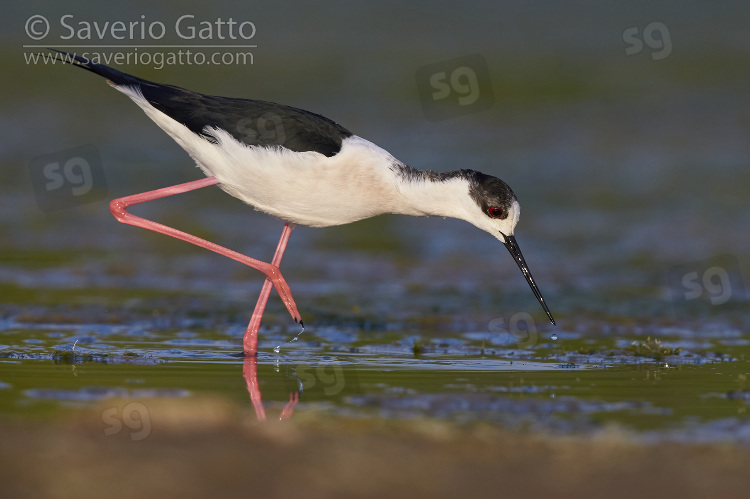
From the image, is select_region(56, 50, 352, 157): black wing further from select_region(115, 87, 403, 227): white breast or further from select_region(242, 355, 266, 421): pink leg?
select_region(242, 355, 266, 421): pink leg

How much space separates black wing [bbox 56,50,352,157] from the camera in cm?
657

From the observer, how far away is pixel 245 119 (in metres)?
6.73

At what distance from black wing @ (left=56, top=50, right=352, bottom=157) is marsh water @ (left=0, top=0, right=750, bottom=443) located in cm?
133

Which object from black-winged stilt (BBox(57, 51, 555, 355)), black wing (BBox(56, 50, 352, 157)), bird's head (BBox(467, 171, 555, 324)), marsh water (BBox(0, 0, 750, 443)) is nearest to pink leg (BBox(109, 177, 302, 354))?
black-winged stilt (BBox(57, 51, 555, 355))

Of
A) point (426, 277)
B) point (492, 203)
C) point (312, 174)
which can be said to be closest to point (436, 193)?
point (492, 203)

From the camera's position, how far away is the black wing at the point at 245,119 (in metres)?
6.57

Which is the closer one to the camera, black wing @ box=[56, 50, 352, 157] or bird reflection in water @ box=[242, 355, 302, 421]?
bird reflection in water @ box=[242, 355, 302, 421]

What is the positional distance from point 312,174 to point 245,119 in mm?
592

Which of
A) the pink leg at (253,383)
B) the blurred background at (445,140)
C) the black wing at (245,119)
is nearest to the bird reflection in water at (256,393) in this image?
the pink leg at (253,383)

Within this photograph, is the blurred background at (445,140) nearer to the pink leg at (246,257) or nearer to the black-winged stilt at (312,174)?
the pink leg at (246,257)

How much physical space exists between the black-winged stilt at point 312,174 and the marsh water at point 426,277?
0.90 metres

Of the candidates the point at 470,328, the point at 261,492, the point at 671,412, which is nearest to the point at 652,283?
the point at 470,328

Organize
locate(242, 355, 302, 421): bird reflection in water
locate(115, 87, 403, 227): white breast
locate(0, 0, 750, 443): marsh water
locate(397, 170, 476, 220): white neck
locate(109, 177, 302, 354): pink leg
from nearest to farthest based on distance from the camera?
locate(242, 355, 302, 421): bird reflection in water
locate(0, 0, 750, 443): marsh water
locate(115, 87, 403, 227): white breast
locate(397, 170, 476, 220): white neck
locate(109, 177, 302, 354): pink leg

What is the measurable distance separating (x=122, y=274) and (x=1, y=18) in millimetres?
15801
